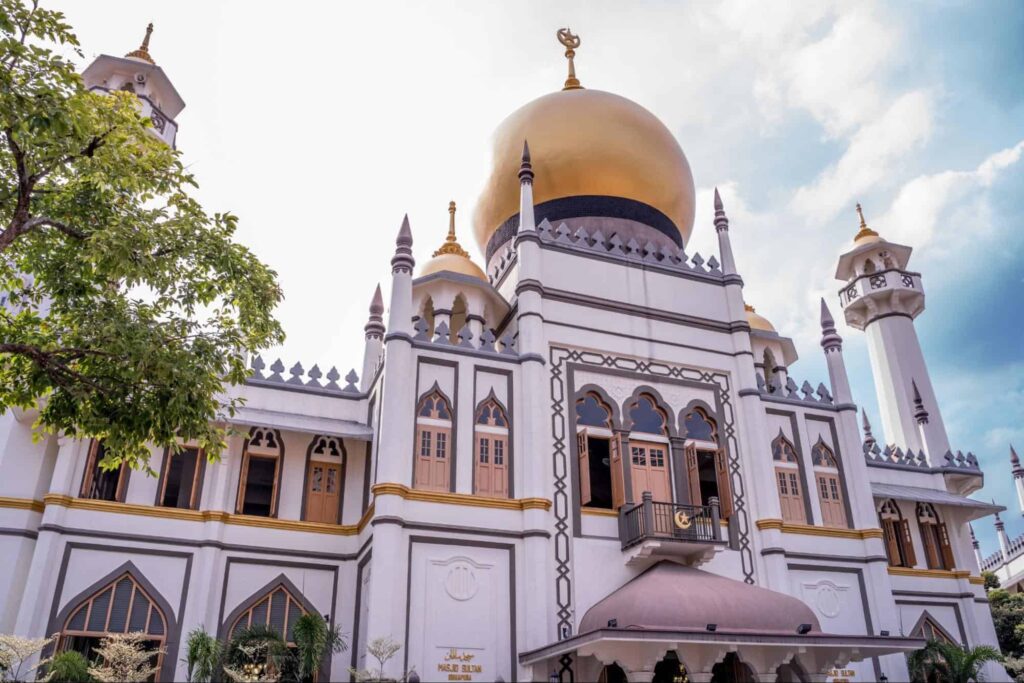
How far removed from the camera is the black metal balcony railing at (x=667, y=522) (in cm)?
1468

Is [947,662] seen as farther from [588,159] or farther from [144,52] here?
[144,52]

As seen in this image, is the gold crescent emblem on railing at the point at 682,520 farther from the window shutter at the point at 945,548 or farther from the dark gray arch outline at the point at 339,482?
the window shutter at the point at 945,548

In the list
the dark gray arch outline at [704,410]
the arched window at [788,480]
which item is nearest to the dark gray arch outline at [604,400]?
the dark gray arch outline at [704,410]

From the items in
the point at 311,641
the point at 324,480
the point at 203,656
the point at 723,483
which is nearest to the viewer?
the point at 203,656

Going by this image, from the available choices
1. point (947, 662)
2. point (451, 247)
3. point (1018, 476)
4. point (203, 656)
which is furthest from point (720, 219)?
point (1018, 476)

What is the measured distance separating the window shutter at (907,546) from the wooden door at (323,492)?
40.5 ft

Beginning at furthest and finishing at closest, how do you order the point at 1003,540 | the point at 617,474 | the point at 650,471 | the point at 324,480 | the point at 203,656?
the point at 1003,540, the point at 650,471, the point at 324,480, the point at 617,474, the point at 203,656

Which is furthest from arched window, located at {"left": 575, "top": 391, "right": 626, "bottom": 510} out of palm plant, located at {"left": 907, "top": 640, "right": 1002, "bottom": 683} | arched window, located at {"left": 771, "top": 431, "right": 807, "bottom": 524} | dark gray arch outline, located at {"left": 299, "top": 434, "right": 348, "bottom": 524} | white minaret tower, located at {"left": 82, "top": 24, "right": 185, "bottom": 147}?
white minaret tower, located at {"left": 82, "top": 24, "right": 185, "bottom": 147}

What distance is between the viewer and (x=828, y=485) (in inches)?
692

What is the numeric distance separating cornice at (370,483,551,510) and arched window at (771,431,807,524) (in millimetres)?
5222

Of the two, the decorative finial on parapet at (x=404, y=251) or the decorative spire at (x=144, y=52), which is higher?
the decorative spire at (x=144, y=52)

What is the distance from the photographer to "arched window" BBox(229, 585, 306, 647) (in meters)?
14.4

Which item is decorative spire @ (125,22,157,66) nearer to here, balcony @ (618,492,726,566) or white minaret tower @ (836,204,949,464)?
balcony @ (618,492,726,566)

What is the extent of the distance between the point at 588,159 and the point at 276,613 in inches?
458
